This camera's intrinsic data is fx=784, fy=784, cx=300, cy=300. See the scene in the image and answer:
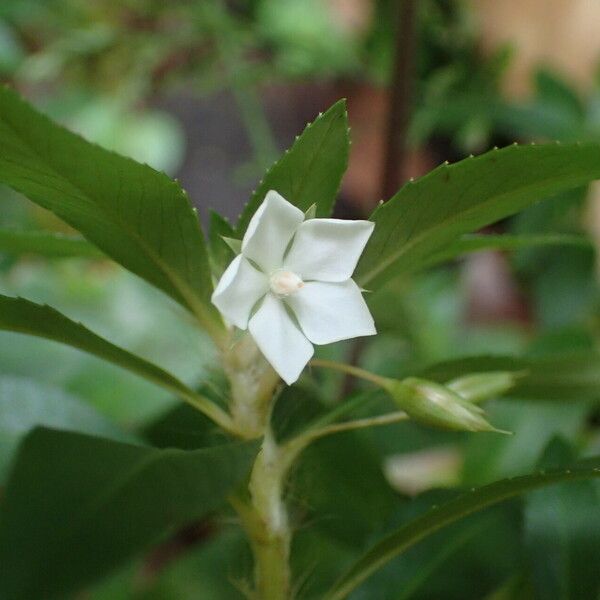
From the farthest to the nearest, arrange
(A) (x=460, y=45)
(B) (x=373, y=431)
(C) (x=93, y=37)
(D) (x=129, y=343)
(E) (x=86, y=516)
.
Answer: (C) (x=93, y=37), (A) (x=460, y=45), (D) (x=129, y=343), (B) (x=373, y=431), (E) (x=86, y=516)

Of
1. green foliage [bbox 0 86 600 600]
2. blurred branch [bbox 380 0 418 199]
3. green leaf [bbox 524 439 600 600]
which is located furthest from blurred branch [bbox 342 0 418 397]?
green leaf [bbox 524 439 600 600]

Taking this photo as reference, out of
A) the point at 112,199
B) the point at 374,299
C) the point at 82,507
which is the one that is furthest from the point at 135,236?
the point at 374,299

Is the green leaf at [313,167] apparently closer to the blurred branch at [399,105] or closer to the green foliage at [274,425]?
the green foliage at [274,425]

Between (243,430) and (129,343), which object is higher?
(129,343)

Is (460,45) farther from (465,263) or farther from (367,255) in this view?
(367,255)

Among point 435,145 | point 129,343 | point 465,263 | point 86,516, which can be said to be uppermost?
point 435,145

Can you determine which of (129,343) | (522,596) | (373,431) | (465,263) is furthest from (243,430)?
(465,263)
